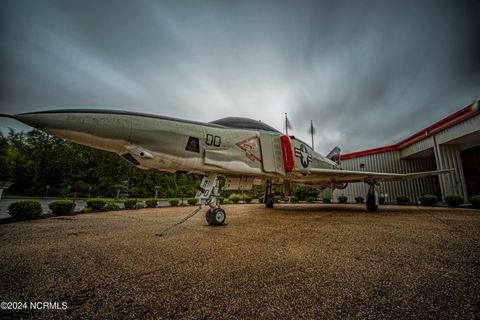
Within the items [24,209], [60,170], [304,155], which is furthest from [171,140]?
[60,170]

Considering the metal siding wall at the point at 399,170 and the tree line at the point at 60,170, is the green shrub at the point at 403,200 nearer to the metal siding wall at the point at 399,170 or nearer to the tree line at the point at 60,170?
the metal siding wall at the point at 399,170

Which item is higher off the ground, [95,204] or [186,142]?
[186,142]

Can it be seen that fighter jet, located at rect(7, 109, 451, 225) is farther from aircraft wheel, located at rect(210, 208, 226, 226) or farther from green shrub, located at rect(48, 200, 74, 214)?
green shrub, located at rect(48, 200, 74, 214)

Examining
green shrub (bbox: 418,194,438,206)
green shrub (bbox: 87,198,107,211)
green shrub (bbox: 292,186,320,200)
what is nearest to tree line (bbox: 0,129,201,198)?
green shrub (bbox: 292,186,320,200)

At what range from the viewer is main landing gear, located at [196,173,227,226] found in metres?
4.07

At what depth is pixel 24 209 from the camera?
18.3ft

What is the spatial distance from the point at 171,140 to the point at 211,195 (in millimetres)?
1572

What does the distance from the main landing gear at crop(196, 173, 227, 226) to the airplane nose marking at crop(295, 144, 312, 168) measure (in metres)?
3.20

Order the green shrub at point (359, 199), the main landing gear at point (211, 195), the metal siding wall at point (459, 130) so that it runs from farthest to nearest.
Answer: the green shrub at point (359, 199)
the metal siding wall at point (459, 130)
the main landing gear at point (211, 195)

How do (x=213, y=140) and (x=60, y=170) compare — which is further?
(x=60, y=170)

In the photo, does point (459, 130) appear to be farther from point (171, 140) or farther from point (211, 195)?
point (171, 140)

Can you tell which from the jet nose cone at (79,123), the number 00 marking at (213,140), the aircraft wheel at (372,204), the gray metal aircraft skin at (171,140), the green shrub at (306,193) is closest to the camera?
the jet nose cone at (79,123)

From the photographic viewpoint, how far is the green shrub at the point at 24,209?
18.1 ft

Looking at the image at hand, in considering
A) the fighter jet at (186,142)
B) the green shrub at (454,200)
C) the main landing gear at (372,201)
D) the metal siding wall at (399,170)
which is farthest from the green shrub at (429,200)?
the fighter jet at (186,142)
